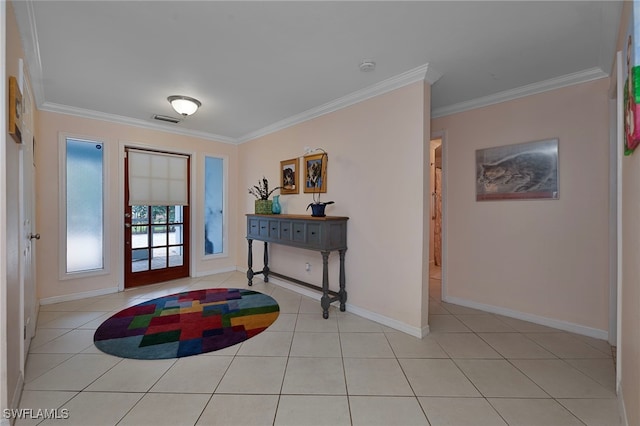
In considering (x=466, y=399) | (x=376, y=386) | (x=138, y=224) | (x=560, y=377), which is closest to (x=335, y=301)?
(x=376, y=386)

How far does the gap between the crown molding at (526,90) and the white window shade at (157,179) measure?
3.90 meters

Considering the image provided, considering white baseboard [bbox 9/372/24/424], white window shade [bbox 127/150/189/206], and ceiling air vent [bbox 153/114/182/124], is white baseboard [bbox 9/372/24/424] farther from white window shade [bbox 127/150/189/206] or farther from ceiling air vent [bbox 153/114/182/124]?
ceiling air vent [bbox 153/114/182/124]

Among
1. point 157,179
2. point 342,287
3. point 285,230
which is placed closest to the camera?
point 342,287

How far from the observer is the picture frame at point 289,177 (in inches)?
154

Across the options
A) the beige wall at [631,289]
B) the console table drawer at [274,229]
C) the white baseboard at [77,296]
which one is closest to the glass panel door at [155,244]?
the white baseboard at [77,296]

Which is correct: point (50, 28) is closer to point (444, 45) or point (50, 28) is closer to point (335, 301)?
point (444, 45)

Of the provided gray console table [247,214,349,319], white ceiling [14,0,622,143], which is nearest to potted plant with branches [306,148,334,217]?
gray console table [247,214,349,319]

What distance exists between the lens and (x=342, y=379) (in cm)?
194

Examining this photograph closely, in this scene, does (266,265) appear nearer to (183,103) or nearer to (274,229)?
(274,229)

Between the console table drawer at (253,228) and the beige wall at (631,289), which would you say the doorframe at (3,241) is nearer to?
the console table drawer at (253,228)

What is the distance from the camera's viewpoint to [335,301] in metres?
3.26

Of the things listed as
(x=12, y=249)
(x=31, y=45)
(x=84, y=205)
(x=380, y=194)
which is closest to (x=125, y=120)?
(x=84, y=205)

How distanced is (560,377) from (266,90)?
3.48 meters

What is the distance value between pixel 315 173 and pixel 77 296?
3426 millimetres
